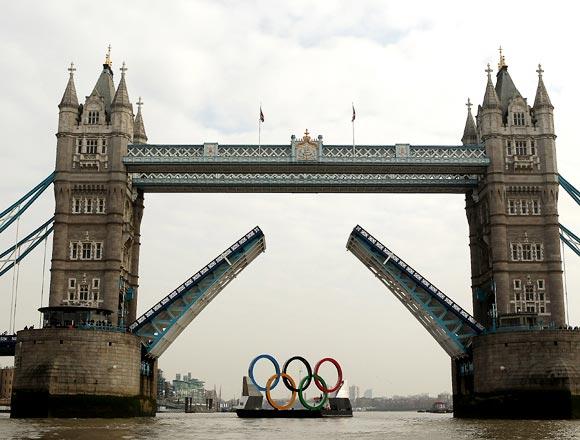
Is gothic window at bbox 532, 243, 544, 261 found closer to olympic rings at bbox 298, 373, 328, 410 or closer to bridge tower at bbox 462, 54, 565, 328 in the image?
bridge tower at bbox 462, 54, 565, 328

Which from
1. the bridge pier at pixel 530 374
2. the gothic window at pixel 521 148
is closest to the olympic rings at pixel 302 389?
the bridge pier at pixel 530 374

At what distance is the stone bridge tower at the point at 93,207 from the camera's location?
196 feet

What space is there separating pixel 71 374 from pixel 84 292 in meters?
8.71

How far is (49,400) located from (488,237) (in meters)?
35.5

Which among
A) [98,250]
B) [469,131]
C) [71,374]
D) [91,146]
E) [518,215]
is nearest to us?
[71,374]

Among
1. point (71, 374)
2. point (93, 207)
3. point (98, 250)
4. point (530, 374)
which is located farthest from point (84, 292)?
point (530, 374)

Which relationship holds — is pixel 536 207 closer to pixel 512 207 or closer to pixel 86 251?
pixel 512 207

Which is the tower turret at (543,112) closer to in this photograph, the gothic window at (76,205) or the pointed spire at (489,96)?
the pointed spire at (489,96)

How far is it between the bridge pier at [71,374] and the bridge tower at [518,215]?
28.1m

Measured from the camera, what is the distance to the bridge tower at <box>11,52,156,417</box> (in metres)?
52.5

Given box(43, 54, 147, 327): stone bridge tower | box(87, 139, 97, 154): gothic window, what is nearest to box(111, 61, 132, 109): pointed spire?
box(43, 54, 147, 327): stone bridge tower

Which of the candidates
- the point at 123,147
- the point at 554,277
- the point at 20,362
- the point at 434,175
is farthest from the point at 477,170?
the point at 20,362

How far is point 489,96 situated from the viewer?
63.9 metres

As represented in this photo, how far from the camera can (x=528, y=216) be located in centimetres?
6116
